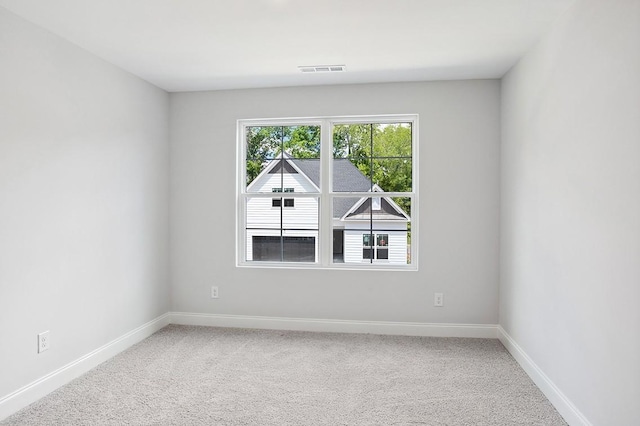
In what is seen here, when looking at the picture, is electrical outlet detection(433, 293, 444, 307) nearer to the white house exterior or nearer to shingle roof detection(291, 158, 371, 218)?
the white house exterior

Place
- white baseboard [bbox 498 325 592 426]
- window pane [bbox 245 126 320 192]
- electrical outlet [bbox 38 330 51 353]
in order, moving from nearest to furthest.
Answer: white baseboard [bbox 498 325 592 426]
electrical outlet [bbox 38 330 51 353]
window pane [bbox 245 126 320 192]

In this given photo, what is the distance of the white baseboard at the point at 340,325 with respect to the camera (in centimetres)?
388

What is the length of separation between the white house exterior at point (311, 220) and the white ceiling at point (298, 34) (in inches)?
37.1

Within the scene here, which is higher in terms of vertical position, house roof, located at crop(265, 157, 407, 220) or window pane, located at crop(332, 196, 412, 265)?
house roof, located at crop(265, 157, 407, 220)

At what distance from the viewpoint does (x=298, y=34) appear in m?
2.82

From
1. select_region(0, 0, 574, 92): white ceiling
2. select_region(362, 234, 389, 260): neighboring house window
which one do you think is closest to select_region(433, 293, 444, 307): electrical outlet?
select_region(362, 234, 389, 260): neighboring house window

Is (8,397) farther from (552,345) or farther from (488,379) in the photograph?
(552,345)

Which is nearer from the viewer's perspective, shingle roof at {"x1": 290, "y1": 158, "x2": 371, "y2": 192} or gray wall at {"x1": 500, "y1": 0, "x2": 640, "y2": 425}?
gray wall at {"x1": 500, "y1": 0, "x2": 640, "y2": 425}

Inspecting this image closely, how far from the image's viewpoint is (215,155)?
4.21 meters

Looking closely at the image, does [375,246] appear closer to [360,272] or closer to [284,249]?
[360,272]

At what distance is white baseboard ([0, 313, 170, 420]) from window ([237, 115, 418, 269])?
114 cm

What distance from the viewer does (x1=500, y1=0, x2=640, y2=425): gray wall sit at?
186 cm

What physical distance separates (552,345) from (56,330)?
10.8 feet

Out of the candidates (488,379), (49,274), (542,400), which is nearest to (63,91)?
(49,274)
